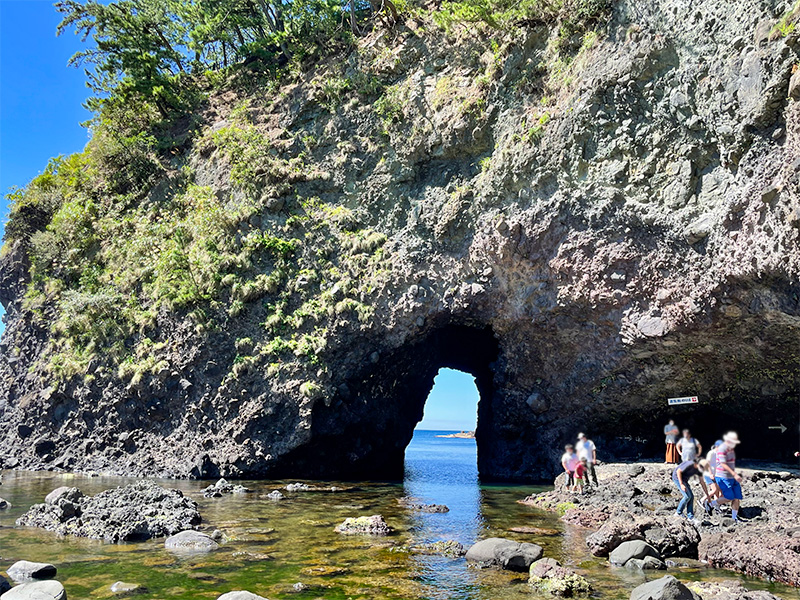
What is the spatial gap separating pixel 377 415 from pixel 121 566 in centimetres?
1612

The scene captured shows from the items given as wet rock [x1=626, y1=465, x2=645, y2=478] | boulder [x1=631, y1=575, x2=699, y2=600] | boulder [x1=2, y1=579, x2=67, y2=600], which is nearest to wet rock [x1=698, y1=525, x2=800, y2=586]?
boulder [x1=631, y1=575, x2=699, y2=600]

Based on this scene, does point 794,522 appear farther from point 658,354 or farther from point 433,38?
point 433,38

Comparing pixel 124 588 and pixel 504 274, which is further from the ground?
pixel 504 274

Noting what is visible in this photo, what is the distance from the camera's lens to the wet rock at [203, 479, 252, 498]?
694 inches

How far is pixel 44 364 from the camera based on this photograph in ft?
90.3

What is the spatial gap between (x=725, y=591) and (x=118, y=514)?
36.1ft

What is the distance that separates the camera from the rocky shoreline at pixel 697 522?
9203mm

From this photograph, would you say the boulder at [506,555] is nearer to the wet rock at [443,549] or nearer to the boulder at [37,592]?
the wet rock at [443,549]

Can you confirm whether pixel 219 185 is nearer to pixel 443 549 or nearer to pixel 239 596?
pixel 443 549

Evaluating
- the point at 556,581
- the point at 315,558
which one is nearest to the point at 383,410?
the point at 315,558

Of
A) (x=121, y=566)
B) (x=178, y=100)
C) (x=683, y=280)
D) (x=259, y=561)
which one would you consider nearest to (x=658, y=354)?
(x=683, y=280)

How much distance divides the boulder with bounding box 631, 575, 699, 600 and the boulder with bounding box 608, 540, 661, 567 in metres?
2.50

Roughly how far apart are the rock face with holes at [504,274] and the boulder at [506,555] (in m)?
10.2

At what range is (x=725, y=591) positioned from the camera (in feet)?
26.3
